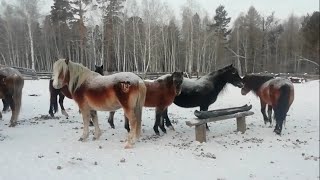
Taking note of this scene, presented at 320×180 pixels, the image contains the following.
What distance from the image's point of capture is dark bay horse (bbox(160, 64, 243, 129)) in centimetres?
784

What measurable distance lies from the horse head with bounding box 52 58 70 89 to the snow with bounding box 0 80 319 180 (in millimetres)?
1128

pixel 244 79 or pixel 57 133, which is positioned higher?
pixel 244 79

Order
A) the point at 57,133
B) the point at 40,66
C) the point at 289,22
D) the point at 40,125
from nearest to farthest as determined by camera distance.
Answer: the point at 289,22 → the point at 57,133 → the point at 40,125 → the point at 40,66

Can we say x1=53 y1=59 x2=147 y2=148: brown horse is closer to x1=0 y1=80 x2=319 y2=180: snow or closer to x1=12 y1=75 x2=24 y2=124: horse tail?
x1=0 y1=80 x2=319 y2=180: snow

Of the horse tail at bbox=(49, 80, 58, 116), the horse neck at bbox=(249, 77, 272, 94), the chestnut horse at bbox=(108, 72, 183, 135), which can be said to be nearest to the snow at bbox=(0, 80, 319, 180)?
the horse tail at bbox=(49, 80, 58, 116)

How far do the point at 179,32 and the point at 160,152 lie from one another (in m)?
11.4

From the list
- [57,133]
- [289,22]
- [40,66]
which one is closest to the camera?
[289,22]

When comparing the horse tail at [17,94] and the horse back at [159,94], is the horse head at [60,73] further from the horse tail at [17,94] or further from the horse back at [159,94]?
the horse tail at [17,94]

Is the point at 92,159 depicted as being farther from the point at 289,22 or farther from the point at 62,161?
the point at 289,22

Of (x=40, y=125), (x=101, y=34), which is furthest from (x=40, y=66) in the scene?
(x=40, y=125)

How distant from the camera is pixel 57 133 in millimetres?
7141

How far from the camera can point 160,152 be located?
570 centimetres

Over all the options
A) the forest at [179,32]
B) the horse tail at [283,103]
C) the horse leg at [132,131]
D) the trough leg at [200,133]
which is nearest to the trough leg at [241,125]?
the horse tail at [283,103]

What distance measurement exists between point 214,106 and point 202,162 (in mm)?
7831
